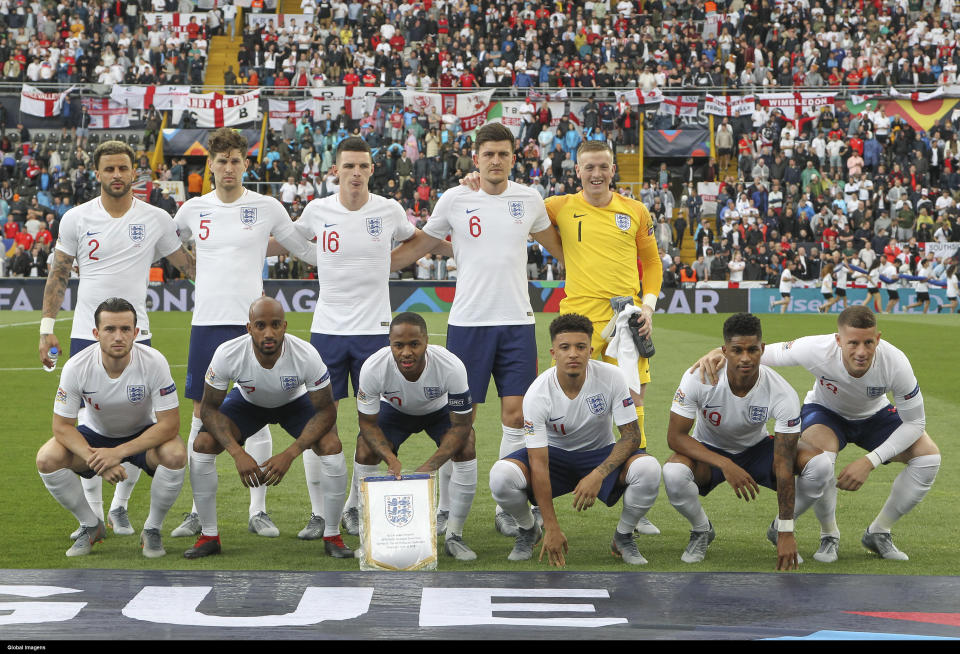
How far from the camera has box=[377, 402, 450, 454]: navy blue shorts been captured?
6.63 meters

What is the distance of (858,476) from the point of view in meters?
6.04

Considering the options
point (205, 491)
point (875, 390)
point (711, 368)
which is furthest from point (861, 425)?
point (205, 491)

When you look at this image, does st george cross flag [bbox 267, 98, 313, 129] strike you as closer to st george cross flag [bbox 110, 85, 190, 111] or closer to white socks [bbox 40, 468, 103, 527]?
st george cross flag [bbox 110, 85, 190, 111]

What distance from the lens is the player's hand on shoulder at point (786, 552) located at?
228 inches

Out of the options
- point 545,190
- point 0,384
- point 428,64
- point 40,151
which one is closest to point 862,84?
point 545,190

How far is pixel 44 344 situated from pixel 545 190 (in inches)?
993

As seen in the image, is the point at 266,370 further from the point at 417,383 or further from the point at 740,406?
the point at 740,406

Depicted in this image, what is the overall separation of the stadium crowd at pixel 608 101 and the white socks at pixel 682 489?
2033 centimetres

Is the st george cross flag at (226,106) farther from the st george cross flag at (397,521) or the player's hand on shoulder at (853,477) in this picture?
the player's hand on shoulder at (853,477)

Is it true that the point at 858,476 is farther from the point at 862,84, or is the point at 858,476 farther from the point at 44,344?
the point at 862,84

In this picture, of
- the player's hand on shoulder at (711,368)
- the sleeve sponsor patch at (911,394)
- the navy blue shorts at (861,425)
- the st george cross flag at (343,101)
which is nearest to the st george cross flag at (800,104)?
the st george cross flag at (343,101)

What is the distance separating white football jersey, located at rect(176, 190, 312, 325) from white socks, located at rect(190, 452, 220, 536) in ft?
3.41

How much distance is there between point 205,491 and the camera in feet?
20.3

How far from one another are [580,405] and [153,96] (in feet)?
98.2
